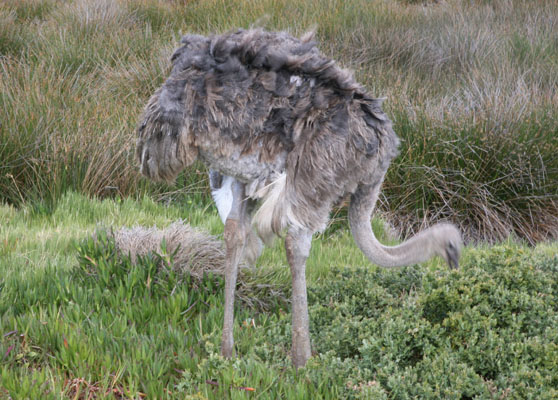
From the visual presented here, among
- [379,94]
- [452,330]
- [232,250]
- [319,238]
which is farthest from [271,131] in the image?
[379,94]

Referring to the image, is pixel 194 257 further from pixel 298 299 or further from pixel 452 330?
pixel 452 330

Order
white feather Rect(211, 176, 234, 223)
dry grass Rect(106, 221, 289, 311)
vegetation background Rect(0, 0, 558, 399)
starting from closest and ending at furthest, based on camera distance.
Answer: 1. vegetation background Rect(0, 0, 558, 399)
2. white feather Rect(211, 176, 234, 223)
3. dry grass Rect(106, 221, 289, 311)

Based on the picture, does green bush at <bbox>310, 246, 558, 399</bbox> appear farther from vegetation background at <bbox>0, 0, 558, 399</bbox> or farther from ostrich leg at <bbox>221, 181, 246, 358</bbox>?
ostrich leg at <bbox>221, 181, 246, 358</bbox>

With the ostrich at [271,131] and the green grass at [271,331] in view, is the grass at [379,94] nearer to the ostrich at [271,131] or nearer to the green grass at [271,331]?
the green grass at [271,331]

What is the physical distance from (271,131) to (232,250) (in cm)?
70

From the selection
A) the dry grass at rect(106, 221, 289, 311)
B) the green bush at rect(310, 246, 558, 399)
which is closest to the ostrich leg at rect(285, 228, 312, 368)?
the green bush at rect(310, 246, 558, 399)

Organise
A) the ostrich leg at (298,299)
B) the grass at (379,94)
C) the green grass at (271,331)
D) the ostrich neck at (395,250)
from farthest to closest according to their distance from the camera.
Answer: the grass at (379,94), the ostrich neck at (395,250), the ostrich leg at (298,299), the green grass at (271,331)

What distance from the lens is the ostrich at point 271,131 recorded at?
10.9 ft

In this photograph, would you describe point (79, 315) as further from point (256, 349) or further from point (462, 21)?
point (462, 21)

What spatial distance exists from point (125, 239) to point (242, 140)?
157cm

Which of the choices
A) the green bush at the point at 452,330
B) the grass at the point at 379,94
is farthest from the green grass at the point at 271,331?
the grass at the point at 379,94

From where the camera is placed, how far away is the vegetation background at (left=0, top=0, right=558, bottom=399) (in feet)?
11.1

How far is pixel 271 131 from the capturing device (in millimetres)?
3422

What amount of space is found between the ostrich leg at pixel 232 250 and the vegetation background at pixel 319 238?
4.7 inches
